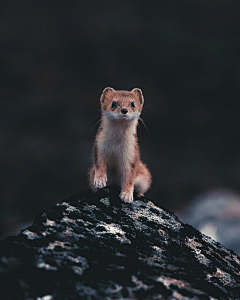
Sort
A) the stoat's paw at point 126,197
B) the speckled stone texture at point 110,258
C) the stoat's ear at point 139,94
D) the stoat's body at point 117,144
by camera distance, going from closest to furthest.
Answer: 1. the speckled stone texture at point 110,258
2. the stoat's paw at point 126,197
3. the stoat's body at point 117,144
4. the stoat's ear at point 139,94

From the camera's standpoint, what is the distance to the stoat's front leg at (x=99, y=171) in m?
3.33

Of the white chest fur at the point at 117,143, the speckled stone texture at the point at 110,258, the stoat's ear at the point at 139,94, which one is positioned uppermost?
the stoat's ear at the point at 139,94

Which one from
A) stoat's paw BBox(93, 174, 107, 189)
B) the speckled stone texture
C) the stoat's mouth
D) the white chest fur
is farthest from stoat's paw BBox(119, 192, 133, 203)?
the stoat's mouth

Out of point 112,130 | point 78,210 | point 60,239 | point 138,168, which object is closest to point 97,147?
point 112,130

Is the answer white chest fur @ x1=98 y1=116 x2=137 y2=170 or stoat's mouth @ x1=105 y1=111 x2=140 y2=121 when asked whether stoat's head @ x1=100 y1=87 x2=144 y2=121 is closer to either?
stoat's mouth @ x1=105 y1=111 x2=140 y2=121

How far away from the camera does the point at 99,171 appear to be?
3459 millimetres

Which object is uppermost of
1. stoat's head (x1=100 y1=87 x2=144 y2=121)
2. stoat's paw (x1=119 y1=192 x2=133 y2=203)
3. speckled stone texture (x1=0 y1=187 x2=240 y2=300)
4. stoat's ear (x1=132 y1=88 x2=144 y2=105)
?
stoat's ear (x1=132 y1=88 x2=144 y2=105)

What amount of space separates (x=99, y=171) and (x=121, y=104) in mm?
638

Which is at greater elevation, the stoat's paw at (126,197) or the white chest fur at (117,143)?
the white chest fur at (117,143)

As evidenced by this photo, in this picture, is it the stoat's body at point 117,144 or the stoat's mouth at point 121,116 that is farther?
the stoat's body at point 117,144

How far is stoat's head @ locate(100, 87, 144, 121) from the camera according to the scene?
3.26m

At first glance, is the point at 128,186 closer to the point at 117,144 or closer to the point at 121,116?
the point at 117,144

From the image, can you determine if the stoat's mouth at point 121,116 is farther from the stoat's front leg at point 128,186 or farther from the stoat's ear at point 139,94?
the stoat's front leg at point 128,186

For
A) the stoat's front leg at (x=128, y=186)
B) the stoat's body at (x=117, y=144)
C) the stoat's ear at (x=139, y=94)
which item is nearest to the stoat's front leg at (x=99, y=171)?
the stoat's body at (x=117, y=144)
